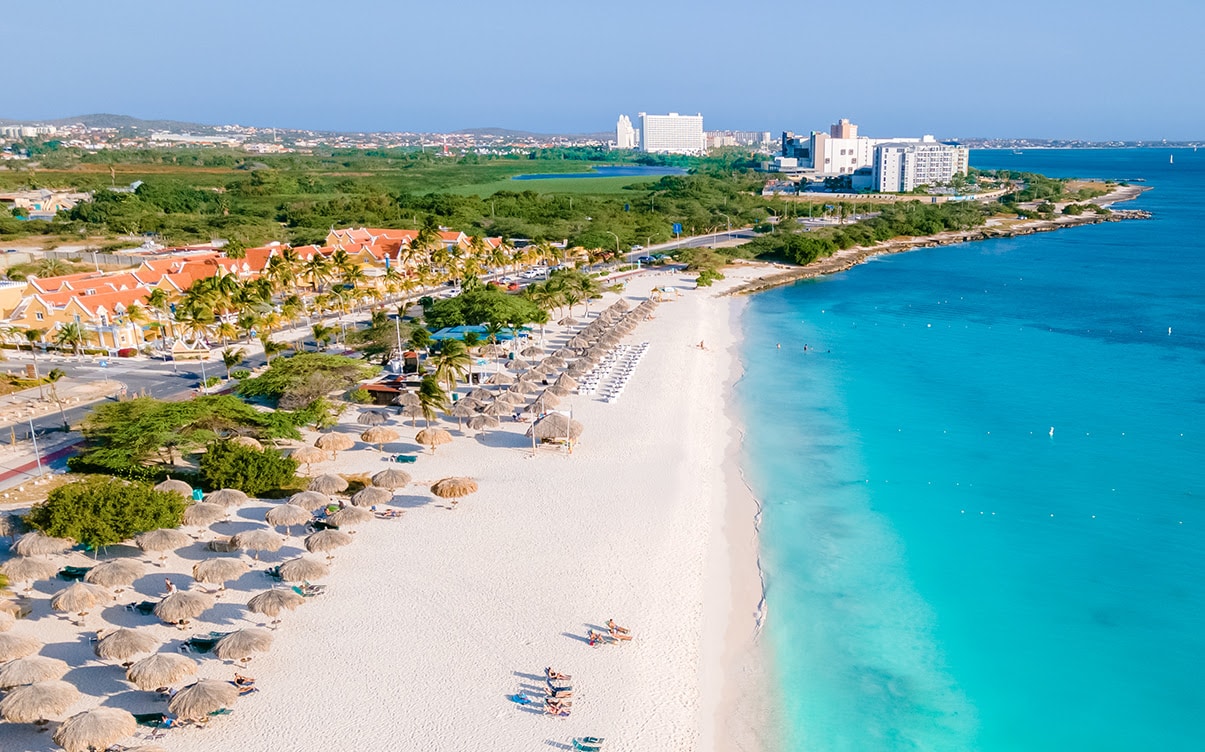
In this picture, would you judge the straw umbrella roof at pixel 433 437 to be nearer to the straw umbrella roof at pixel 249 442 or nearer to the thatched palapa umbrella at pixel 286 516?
the straw umbrella roof at pixel 249 442

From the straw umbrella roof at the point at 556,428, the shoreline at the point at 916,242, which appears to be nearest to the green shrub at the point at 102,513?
the straw umbrella roof at the point at 556,428

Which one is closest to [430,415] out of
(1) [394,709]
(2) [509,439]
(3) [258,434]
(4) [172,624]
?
(2) [509,439]

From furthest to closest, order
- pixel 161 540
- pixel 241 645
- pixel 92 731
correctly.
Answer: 1. pixel 161 540
2. pixel 241 645
3. pixel 92 731

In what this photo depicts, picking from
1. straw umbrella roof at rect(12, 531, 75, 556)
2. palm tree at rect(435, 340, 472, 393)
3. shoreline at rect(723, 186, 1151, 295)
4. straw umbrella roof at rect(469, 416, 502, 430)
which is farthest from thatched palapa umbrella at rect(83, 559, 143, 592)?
shoreline at rect(723, 186, 1151, 295)

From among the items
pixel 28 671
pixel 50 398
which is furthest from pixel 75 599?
pixel 50 398

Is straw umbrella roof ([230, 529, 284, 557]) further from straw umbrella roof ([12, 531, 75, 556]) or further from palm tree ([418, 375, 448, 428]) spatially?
palm tree ([418, 375, 448, 428])

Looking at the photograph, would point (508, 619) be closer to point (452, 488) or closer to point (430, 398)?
point (452, 488)

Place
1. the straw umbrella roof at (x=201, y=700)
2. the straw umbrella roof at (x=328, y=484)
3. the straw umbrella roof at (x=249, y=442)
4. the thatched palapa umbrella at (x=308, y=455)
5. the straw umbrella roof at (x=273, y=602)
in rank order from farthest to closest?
the thatched palapa umbrella at (x=308, y=455)
the straw umbrella roof at (x=249, y=442)
the straw umbrella roof at (x=328, y=484)
the straw umbrella roof at (x=273, y=602)
the straw umbrella roof at (x=201, y=700)
